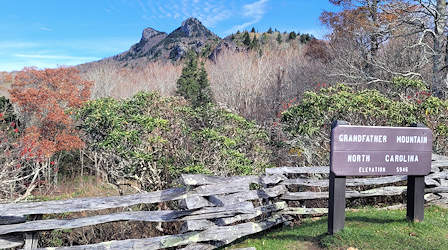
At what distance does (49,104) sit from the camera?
17.7 m

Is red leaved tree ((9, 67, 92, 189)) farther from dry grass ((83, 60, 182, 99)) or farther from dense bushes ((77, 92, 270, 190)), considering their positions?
dense bushes ((77, 92, 270, 190))

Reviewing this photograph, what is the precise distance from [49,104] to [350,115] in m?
15.1

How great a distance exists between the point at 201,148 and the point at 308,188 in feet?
9.30

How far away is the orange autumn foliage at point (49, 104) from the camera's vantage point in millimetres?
15398

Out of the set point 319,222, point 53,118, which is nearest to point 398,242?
point 319,222

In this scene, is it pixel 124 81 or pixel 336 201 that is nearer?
pixel 336 201

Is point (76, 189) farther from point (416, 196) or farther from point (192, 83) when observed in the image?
point (192, 83)

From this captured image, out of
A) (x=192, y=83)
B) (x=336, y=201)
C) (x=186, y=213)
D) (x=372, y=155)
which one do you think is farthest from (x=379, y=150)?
(x=192, y=83)

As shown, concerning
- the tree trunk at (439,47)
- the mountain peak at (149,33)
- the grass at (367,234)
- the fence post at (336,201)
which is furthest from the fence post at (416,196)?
the mountain peak at (149,33)

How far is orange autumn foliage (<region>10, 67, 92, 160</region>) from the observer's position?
15.4m

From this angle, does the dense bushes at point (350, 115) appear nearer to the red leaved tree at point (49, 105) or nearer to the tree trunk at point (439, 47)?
the tree trunk at point (439, 47)

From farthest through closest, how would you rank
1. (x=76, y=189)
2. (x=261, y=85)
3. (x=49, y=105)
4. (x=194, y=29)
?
(x=194, y=29), (x=261, y=85), (x=49, y=105), (x=76, y=189)

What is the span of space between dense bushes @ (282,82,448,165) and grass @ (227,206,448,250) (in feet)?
7.97

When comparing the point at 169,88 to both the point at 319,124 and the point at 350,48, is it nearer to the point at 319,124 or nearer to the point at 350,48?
the point at 350,48
